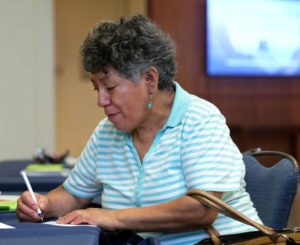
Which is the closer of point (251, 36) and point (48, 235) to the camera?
point (48, 235)

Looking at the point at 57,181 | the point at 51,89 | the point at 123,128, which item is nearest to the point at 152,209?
the point at 123,128

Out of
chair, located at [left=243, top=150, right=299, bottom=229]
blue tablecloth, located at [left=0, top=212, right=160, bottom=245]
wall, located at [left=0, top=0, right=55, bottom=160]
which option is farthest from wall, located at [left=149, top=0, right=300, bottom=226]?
blue tablecloth, located at [left=0, top=212, right=160, bottom=245]

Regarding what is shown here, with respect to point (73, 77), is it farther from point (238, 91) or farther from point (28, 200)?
point (28, 200)

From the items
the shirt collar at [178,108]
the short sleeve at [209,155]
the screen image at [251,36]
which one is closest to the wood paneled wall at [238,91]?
the screen image at [251,36]

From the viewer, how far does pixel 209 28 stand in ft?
17.7

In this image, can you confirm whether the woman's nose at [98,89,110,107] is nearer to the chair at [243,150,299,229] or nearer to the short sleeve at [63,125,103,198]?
the short sleeve at [63,125,103,198]

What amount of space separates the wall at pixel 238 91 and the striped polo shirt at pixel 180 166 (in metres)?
3.92

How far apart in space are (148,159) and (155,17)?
4141 millimetres

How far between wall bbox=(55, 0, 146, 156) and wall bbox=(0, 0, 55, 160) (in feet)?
5.99

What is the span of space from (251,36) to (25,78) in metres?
2.35

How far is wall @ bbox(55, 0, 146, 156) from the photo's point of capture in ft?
22.5

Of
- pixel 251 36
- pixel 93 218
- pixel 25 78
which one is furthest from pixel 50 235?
pixel 251 36

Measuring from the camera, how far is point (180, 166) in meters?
1.39

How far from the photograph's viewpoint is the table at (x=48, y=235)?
92cm
